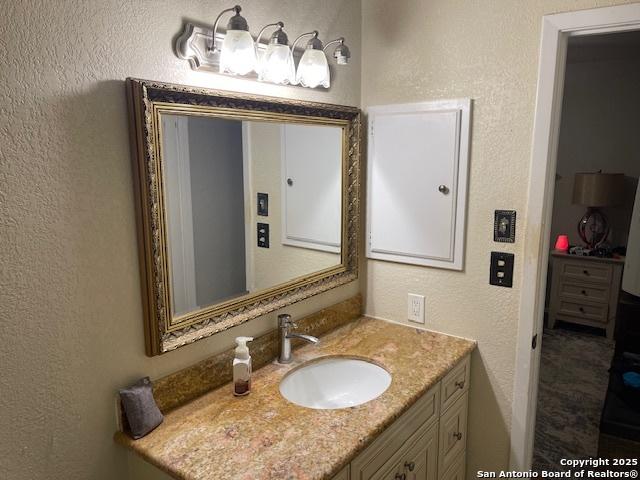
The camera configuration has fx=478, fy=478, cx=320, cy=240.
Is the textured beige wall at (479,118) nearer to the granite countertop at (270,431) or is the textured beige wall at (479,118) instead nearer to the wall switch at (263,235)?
the granite countertop at (270,431)

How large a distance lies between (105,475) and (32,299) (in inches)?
20.1

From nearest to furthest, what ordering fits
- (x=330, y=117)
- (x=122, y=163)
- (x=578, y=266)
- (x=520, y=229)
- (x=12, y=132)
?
(x=12, y=132) → (x=122, y=163) → (x=520, y=229) → (x=330, y=117) → (x=578, y=266)

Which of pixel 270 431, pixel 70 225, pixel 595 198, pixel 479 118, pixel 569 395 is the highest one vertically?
pixel 479 118

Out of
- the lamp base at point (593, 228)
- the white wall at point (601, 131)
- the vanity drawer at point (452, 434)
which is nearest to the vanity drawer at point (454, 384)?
the vanity drawer at point (452, 434)

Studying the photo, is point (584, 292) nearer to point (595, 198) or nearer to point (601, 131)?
point (595, 198)

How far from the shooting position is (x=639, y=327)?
3.30m

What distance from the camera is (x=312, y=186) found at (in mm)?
1808

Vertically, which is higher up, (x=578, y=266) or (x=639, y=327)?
(x=578, y=266)

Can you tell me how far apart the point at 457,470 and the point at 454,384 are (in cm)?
39

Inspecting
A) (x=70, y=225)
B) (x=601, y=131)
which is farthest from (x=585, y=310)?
(x=70, y=225)

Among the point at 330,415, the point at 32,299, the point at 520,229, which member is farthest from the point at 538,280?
the point at 32,299

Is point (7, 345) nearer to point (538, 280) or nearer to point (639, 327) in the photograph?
point (538, 280)

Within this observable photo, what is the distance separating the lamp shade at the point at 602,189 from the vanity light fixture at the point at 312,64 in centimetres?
307

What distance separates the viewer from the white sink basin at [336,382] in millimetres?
1581
